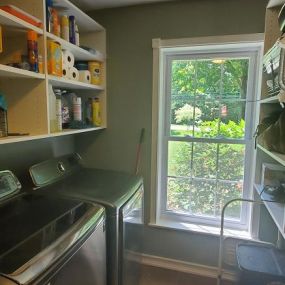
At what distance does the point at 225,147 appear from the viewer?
6.86 feet

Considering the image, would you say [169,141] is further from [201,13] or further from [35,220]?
[35,220]

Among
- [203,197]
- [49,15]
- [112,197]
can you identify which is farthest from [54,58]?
[203,197]

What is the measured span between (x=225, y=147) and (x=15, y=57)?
1751 mm

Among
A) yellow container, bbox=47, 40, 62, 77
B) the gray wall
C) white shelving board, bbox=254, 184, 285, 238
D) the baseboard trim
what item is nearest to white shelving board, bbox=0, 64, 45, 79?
yellow container, bbox=47, 40, 62, 77

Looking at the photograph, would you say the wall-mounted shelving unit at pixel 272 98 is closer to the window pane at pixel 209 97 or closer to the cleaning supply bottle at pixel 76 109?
the window pane at pixel 209 97

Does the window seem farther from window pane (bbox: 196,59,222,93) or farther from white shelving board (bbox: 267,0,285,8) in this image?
white shelving board (bbox: 267,0,285,8)

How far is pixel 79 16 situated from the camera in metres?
1.80

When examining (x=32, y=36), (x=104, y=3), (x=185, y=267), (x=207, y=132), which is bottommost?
(x=185, y=267)

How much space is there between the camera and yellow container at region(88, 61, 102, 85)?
2041 mm

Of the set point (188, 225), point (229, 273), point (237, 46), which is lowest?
point (229, 273)

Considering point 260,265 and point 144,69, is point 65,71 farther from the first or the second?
point 260,265

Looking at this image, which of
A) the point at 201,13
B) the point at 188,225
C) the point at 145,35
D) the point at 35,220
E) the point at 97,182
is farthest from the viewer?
the point at 188,225

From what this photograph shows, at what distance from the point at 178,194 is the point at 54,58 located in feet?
5.18

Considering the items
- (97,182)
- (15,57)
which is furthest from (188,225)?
(15,57)
